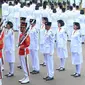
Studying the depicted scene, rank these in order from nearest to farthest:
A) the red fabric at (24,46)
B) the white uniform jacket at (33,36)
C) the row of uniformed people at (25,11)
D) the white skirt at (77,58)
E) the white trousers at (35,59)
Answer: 1. the red fabric at (24,46)
2. the white skirt at (77,58)
3. the white uniform jacket at (33,36)
4. the white trousers at (35,59)
5. the row of uniformed people at (25,11)

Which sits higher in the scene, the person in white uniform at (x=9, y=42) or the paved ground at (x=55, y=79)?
the person in white uniform at (x=9, y=42)

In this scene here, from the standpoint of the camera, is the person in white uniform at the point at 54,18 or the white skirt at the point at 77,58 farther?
the person in white uniform at the point at 54,18

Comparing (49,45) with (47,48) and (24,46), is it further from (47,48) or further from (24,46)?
(24,46)

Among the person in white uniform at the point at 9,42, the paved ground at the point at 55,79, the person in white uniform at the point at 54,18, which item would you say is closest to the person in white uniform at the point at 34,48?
the paved ground at the point at 55,79

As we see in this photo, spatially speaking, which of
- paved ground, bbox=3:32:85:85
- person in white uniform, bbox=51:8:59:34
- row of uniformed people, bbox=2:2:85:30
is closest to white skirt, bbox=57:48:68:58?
paved ground, bbox=3:32:85:85

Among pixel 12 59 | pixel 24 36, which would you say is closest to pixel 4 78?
pixel 12 59

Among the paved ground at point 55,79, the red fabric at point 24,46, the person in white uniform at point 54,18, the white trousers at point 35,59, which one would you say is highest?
the person in white uniform at point 54,18

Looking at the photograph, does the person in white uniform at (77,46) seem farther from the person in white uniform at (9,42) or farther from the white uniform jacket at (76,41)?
the person in white uniform at (9,42)

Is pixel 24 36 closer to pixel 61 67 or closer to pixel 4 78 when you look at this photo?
pixel 4 78

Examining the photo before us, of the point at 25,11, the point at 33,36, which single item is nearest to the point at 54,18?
the point at 25,11

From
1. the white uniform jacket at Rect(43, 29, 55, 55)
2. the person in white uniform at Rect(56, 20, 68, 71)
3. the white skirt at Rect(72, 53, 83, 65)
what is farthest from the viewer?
the person in white uniform at Rect(56, 20, 68, 71)

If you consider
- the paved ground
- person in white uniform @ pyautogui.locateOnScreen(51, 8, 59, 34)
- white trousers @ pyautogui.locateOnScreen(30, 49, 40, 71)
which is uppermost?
person in white uniform @ pyautogui.locateOnScreen(51, 8, 59, 34)

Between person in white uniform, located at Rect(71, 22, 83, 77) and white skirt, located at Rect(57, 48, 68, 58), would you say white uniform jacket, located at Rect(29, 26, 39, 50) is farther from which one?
person in white uniform, located at Rect(71, 22, 83, 77)

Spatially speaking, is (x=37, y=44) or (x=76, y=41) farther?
(x=37, y=44)
